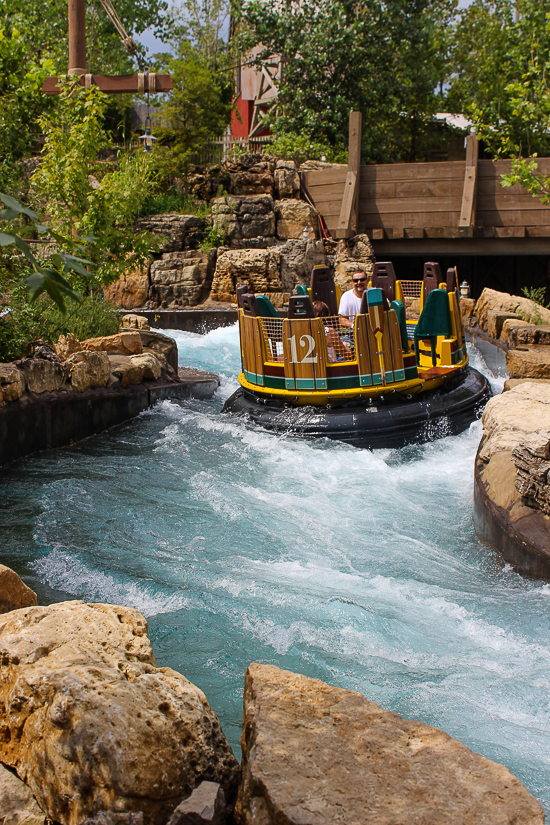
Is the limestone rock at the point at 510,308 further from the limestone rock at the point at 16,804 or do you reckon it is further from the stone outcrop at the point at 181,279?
the limestone rock at the point at 16,804

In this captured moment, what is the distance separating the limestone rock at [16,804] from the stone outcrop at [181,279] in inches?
568

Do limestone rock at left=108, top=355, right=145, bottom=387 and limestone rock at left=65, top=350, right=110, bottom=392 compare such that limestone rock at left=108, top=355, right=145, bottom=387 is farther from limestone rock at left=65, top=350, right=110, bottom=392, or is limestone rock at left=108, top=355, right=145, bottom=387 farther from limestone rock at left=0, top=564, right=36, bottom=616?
limestone rock at left=0, top=564, right=36, bottom=616

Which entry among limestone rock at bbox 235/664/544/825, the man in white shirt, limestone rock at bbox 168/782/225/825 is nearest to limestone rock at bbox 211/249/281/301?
the man in white shirt

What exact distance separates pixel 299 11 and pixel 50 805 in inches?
836

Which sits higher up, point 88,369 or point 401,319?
point 401,319

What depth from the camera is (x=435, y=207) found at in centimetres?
1578

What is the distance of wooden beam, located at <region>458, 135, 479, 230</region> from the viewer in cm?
1491

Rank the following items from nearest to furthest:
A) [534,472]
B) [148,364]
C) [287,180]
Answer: [534,472] → [148,364] → [287,180]

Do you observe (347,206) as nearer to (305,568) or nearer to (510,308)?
(510,308)

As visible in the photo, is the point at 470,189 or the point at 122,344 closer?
the point at 122,344

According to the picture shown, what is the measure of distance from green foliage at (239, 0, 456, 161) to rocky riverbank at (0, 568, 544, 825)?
18105 mm

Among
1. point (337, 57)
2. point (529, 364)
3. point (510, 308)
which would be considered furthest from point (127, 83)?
point (337, 57)

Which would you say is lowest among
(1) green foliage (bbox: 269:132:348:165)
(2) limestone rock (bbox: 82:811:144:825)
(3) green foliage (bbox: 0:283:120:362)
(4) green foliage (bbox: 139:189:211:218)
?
(2) limestone rock (bbox: 82:811:144:825)

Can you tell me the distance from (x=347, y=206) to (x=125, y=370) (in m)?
9.51
